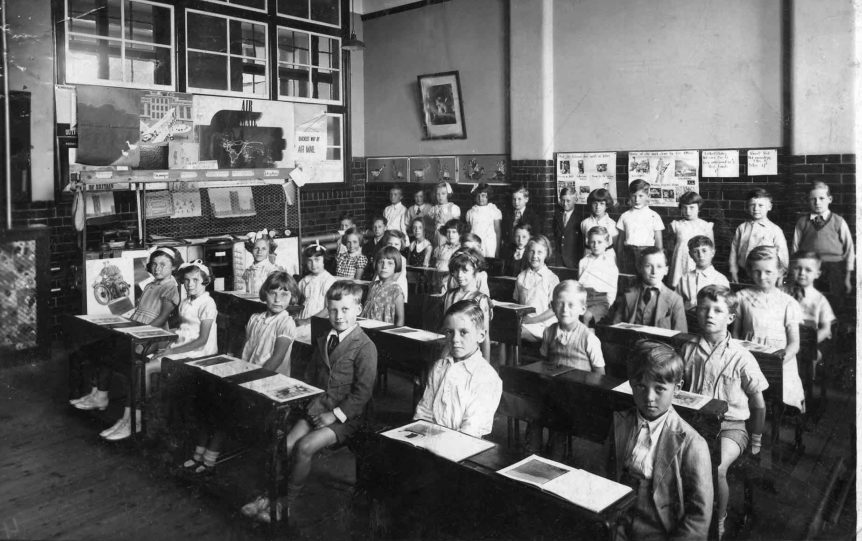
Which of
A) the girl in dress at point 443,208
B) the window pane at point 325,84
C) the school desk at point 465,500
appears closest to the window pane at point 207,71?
the window pane at point 325,84

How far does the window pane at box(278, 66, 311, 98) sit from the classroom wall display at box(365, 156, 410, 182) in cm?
121

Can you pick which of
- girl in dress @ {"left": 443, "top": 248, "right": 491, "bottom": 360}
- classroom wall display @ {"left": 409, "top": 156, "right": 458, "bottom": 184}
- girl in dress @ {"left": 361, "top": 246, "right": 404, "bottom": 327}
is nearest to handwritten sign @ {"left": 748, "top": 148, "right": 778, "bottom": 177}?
girl in dress @ {"left": 443, "top": 248, "right": 491, "bottom": 360}

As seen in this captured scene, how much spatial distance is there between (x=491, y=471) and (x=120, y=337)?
2.43 m

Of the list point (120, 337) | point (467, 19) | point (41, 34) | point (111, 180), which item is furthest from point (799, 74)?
point (41, 34)

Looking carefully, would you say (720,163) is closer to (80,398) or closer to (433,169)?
(433,169)

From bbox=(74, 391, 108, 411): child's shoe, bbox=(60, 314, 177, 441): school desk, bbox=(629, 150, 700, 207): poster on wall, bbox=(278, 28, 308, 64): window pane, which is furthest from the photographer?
bbox=(278, 28, 308, 64): window pane

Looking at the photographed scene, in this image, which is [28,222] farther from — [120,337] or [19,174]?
[120,337]

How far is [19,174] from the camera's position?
5.75 meters

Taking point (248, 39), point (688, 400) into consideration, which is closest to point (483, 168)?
point (248, 39)

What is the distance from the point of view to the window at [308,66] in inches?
305

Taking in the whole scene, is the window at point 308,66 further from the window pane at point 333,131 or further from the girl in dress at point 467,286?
the girl in dress at point 467,286

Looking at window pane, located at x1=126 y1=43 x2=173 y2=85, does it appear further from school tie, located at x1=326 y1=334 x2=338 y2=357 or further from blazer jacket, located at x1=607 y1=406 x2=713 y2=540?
blazer jacket, located at x1=607 y1=406 x2=713 y2=540

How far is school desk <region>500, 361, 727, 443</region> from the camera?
2680mm

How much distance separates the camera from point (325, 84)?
8383 mm
